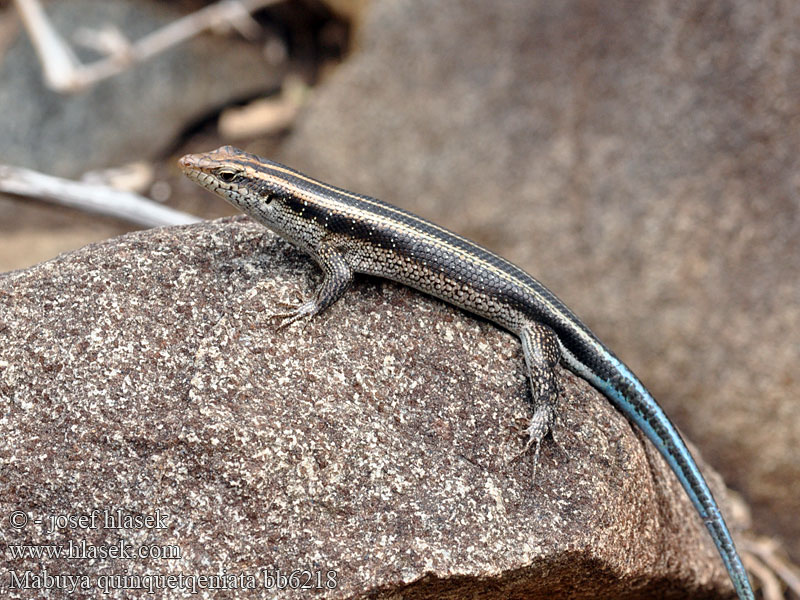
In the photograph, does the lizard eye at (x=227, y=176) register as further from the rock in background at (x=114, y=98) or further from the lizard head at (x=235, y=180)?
the rock in background at (x=114, y=98)

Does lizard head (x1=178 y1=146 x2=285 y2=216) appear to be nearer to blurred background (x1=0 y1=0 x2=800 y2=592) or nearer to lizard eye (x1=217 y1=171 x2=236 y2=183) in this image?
lizard eye (x1=217 y1=171 x2=236 y2=183)

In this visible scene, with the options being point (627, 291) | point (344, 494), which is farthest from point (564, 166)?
point (344, 494)

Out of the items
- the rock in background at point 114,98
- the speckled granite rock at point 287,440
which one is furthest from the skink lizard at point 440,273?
the rock in background at point 114,98

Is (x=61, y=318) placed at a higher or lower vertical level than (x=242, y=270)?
lower

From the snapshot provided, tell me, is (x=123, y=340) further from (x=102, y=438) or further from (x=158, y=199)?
(x=158, y=199)

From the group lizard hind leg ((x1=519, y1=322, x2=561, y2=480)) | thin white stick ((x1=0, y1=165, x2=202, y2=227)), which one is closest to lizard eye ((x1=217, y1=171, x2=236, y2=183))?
lizard hind leg ((x1=519, y1=322, x2=561, y2=480))
